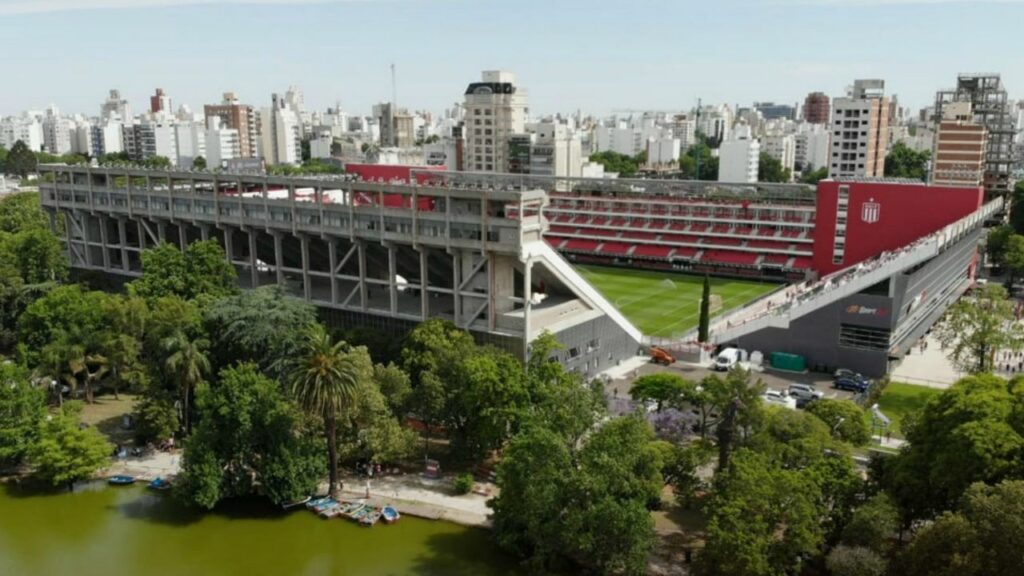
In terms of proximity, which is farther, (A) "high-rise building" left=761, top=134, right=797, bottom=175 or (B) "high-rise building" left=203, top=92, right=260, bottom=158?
(B) "high-rise building" left=203, top=92, right=260, bottom=158

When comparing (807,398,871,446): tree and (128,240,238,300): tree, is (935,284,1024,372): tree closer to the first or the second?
(807,398,871,446): tree

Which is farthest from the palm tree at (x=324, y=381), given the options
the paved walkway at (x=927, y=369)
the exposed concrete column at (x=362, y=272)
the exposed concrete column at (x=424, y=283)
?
the paved walkway at (x=927, y=369)

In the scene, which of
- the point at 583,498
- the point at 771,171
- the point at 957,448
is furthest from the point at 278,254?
the point at 771,171

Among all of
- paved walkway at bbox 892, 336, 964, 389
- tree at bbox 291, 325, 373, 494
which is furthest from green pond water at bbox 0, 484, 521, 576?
paved walkway at bbox 892, 336, 964, 389

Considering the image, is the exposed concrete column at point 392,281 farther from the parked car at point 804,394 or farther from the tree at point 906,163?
the tree at point 906,163

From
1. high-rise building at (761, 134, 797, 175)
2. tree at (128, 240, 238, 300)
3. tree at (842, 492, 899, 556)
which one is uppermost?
high-rise building at (761, 134, 797, 175)

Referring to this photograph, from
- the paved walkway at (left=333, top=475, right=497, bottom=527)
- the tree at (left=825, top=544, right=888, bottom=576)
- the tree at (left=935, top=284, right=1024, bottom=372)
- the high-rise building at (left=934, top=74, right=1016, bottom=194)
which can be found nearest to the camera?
the tree at (left=825, top=544, right=888, bottom=576)

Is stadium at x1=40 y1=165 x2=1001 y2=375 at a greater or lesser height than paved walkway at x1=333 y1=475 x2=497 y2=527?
greater
